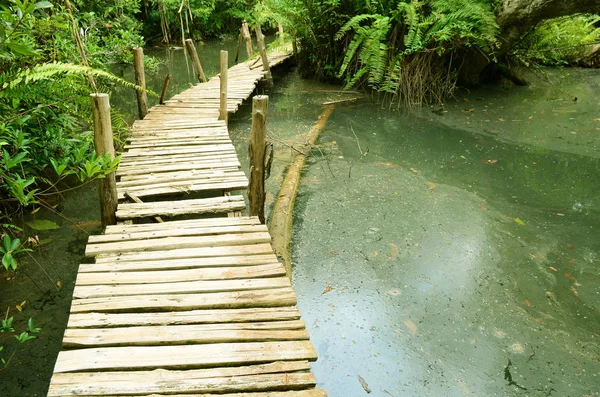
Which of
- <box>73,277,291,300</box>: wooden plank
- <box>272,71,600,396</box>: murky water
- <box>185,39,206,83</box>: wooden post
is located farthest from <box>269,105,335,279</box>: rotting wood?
<box>185,39,206,83</box>: wooden post

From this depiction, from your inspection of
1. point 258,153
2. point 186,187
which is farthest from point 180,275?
point 186,187

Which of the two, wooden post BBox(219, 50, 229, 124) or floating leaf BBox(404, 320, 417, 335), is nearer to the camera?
floating leaf BBox(404, 320, 417, 335)

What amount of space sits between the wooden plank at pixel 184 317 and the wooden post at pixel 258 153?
1.46m

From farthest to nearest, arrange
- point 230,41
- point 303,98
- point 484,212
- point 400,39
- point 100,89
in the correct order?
point 230,41 → point 303,98 → point 400,39 → point 100,89 → point 484,212

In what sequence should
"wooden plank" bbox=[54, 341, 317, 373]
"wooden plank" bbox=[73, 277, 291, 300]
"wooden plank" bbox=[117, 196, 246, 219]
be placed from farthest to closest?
"wooden plank" bbox=[117, 196, 246, 219], "wooden plank" bbox=[73, 277, 291, 300], "wooden plank" bbox=[54, 341, 317, 373]

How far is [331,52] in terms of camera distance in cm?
877

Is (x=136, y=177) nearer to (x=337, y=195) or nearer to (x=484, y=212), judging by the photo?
(x=337, y=195)

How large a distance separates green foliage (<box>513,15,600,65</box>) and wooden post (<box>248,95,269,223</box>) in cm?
641

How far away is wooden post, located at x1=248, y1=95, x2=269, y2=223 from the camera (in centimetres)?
354

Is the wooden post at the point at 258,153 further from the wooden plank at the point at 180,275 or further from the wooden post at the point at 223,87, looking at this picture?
the wooden post at the point at 223,87

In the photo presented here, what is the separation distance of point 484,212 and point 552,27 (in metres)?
5.53

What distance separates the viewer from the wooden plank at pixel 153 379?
1936 mm

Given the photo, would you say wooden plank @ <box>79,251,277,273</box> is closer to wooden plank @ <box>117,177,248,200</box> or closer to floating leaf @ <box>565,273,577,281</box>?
wooden plank @ <box>117,177,248,200</box>

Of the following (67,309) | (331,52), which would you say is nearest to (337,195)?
(67,309)
